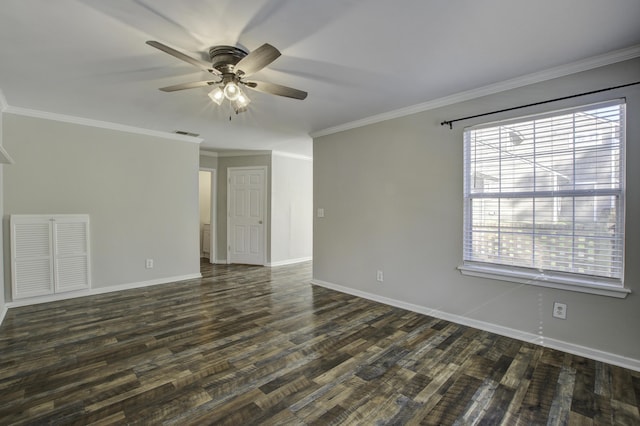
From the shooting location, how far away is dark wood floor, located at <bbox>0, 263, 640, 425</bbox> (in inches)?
69.7

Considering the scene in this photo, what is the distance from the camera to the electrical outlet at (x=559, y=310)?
99.7 inches

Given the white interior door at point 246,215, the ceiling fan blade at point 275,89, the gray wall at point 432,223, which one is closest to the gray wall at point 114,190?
the white interior door at point 246,215

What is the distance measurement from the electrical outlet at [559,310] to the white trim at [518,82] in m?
1.92

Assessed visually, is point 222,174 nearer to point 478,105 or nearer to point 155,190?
point 155,190

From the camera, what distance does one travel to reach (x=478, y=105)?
3.00 meters

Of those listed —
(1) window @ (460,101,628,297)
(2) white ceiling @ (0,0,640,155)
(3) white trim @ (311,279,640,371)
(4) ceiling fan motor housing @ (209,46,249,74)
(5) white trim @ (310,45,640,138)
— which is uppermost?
(2) white ceiling @ (0,0,640,155)

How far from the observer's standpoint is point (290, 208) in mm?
6527

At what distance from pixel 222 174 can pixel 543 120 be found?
561cm

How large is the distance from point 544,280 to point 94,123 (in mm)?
5427

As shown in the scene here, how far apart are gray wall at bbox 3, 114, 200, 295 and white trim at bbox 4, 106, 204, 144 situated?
0.05m

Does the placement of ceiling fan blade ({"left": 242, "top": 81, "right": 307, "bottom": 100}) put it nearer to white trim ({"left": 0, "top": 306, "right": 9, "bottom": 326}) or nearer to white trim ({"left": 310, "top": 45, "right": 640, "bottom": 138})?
white trim ({"left": 310, "top": 45, "right": 640, "bottom": 138})

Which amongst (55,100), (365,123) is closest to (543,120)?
(365,123)

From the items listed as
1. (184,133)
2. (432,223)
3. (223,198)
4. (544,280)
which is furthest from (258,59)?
(223,198)

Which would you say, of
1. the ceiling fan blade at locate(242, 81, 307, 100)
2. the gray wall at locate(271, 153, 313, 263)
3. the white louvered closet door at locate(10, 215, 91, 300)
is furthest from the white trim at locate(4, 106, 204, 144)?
the ceiling fan blade at locate(242, 81, 307, 100)
